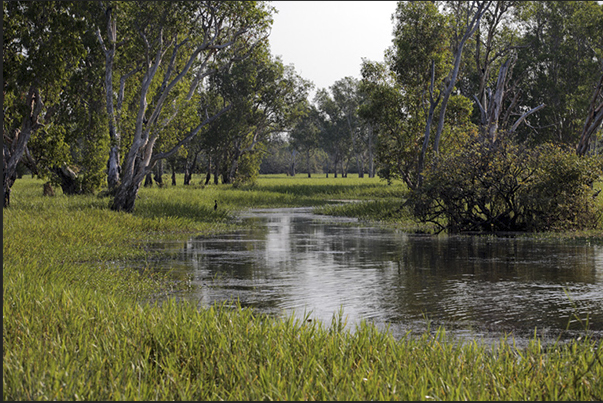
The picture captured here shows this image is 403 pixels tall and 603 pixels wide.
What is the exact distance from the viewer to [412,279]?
13.9m

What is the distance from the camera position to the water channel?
393 inches

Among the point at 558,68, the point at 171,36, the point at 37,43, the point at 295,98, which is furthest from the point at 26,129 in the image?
the point at 558,68

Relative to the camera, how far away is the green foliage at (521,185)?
2308cm

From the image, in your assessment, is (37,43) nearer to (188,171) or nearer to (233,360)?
(233,360)

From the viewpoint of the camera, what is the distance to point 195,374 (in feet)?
21.2

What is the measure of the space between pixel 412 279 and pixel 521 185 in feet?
35.7

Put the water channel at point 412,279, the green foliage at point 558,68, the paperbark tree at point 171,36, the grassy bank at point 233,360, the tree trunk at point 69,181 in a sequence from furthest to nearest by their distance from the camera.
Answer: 1. the green foliage at point 558,68
2. the tree trunk at point 69,181
3. the paperbark tree at point 171,36
4. the water channel at point 412,279
5. the grassy bank at point 233,360

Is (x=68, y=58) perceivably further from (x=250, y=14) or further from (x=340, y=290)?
(x=340, y=290)

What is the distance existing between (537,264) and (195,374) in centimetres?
1146

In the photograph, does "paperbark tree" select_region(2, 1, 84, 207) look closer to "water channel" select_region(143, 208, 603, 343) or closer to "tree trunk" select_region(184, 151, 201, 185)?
"water channel" select_region(143, 208, 603, 343)

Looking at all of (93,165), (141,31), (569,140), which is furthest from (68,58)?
(569,140)

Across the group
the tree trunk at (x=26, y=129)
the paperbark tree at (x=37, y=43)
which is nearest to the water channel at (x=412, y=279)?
the paperbark tree at (x=37, y=43)

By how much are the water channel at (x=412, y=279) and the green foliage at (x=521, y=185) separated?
2.01 m

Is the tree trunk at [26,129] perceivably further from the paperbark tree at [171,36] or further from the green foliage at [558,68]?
the green foliage at [558,68]
